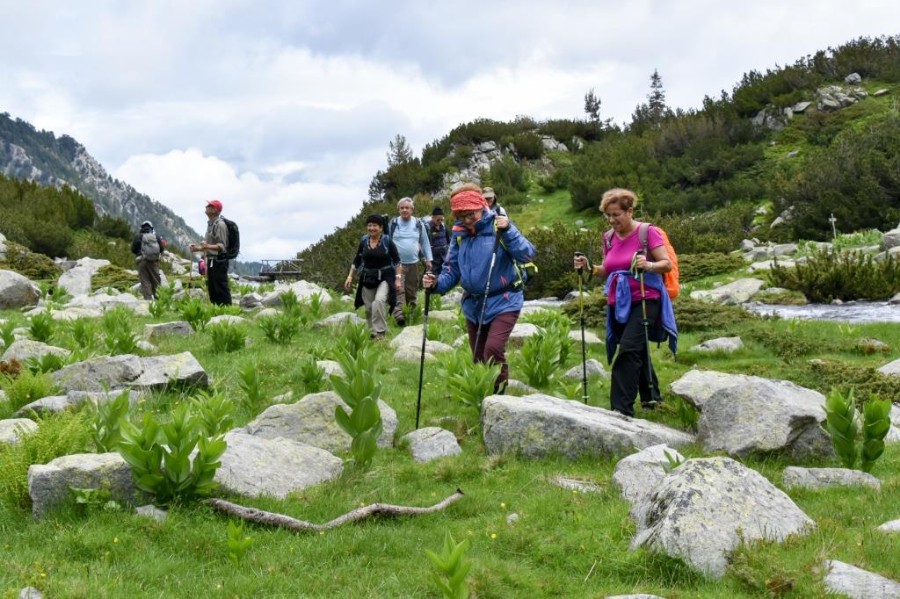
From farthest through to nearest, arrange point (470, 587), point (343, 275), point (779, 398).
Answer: point (343, 275)
point (779, 398)
point (470, 587)

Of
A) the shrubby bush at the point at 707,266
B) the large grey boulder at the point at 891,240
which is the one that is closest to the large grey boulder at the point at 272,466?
the shrubby bush at the point at 707,266

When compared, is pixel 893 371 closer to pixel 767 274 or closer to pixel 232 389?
pixel 232 389

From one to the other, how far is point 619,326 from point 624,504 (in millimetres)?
2649

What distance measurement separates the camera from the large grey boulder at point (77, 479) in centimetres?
448

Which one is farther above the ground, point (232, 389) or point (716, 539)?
point (232, 389)

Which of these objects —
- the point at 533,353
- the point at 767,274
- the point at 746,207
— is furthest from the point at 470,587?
the point at 746,207

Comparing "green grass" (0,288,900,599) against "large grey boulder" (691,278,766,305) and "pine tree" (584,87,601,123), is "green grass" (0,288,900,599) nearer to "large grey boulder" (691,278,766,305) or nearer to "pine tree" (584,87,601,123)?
"large grey boulder" (691,278,766,305)

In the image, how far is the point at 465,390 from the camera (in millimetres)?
7105

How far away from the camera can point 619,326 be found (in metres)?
7.18

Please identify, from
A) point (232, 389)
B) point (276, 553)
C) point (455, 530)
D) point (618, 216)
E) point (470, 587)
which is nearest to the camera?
point (470, 587)

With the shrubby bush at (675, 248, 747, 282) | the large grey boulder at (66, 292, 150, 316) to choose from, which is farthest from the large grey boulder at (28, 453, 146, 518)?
the shrubby bush at (675, 248, 747, 282)

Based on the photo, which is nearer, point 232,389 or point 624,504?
point 624,504

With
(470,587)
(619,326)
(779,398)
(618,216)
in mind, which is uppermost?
(618,216)

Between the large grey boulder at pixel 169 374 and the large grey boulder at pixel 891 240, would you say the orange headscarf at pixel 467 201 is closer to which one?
the large grey boulder at pixel 169 374
